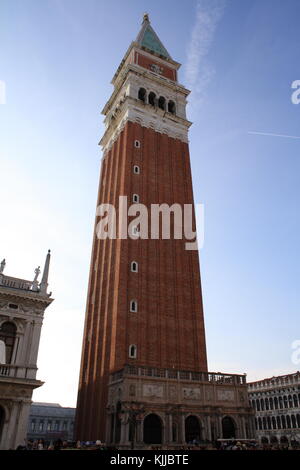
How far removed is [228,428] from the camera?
3400cm

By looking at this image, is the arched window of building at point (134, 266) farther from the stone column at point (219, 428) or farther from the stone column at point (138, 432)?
the stone column at point (219, 428)

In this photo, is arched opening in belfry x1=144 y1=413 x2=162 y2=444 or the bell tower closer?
arched opening in belfry x1=144 y1=413 x2=162 y2=444

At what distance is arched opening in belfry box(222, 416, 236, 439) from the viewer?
3369 centimetres

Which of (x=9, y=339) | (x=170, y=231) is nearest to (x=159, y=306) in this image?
(x=170, y=231)

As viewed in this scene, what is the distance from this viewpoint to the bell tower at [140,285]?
33.4 meters

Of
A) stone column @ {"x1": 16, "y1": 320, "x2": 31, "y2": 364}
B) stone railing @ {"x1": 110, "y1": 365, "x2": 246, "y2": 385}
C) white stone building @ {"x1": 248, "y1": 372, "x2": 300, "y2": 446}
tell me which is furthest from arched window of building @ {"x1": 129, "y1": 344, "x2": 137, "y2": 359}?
white stone building @ {"x1": 248, "y1": 372, "x2": 300, "y2": 446}

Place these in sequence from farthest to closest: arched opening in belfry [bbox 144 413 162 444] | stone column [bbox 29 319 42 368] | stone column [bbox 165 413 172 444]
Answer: stone column [bbox 165 413 172 444]
arched opening in belfry [bbox 144 413 162 444]
stone column [bbox 29 319 42 368]

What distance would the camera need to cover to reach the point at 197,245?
4872 cm

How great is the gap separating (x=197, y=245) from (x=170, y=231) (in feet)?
14.1

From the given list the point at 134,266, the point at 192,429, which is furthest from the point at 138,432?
the point at 134,266

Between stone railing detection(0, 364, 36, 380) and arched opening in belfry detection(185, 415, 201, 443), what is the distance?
14.2m

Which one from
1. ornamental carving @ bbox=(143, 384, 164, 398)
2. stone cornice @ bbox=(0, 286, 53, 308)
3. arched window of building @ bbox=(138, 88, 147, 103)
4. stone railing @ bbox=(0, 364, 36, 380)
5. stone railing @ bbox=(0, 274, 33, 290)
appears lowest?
ornamental carving @ bbox=(143, 384, 164, 398)

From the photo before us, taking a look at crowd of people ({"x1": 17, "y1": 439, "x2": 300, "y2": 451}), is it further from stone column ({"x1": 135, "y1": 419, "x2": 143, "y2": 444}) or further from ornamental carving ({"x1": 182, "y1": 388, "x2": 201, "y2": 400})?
ornamental carving ({"x1": 182, "y1": 388, "x2": 201, "y2": 400})
